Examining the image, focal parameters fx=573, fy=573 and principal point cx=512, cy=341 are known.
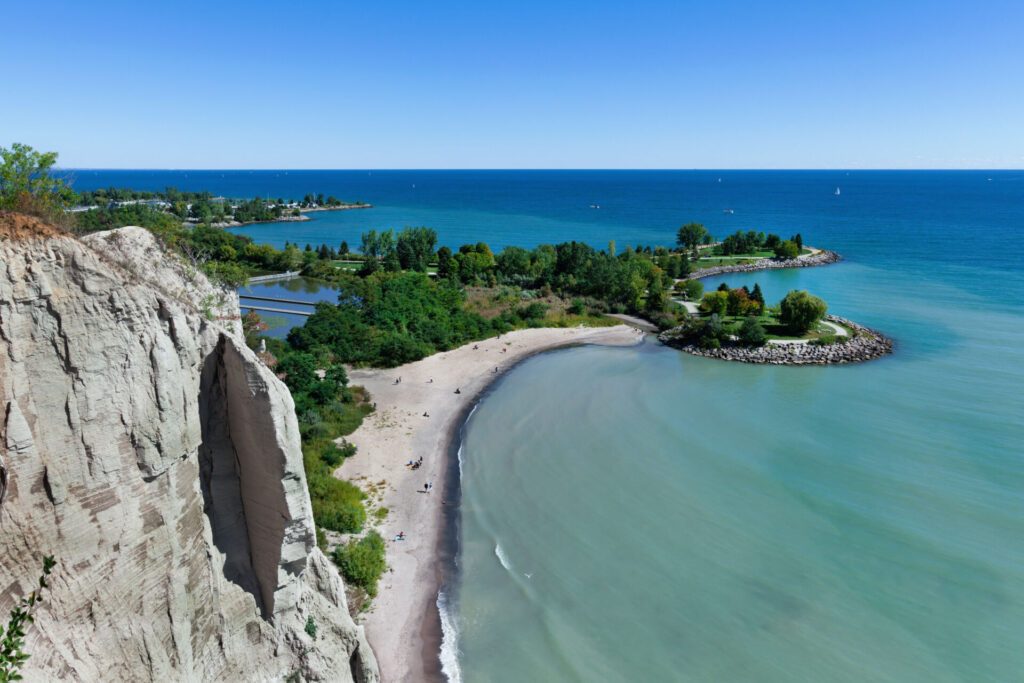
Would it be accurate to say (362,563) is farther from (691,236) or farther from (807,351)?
(691,236)

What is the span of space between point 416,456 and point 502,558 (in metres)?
8.33

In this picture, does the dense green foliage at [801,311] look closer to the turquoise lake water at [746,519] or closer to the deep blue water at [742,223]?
the turquoise lake water at [746,519]

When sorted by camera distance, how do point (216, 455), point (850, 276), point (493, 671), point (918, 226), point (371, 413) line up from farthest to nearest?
1. point (918, 226)
2. point (850, 276)
3. point (371, 413)
4. point (493, 671)
5. point (216, 455)

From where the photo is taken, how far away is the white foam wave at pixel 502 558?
21.5 m

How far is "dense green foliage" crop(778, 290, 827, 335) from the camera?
47.8 meters

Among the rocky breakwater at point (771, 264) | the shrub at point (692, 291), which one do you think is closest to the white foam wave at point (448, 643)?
the shrub at point (692, 291)

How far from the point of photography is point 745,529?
23656mm

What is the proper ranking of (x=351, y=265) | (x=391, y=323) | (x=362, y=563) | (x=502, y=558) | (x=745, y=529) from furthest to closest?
(x=351, y=265), (x=391, y=323), (x=745, y=529), (x=502, y=558), (x=362, y=563)

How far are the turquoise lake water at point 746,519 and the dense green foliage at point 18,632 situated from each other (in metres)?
11.8

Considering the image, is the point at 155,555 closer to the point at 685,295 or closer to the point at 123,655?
the point at 123,655

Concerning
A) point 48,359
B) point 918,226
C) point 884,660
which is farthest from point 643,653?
point 918,226

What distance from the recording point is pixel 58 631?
28.4ft

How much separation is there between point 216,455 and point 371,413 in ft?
72.5

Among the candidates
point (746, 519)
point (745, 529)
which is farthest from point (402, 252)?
point (745, 529)
